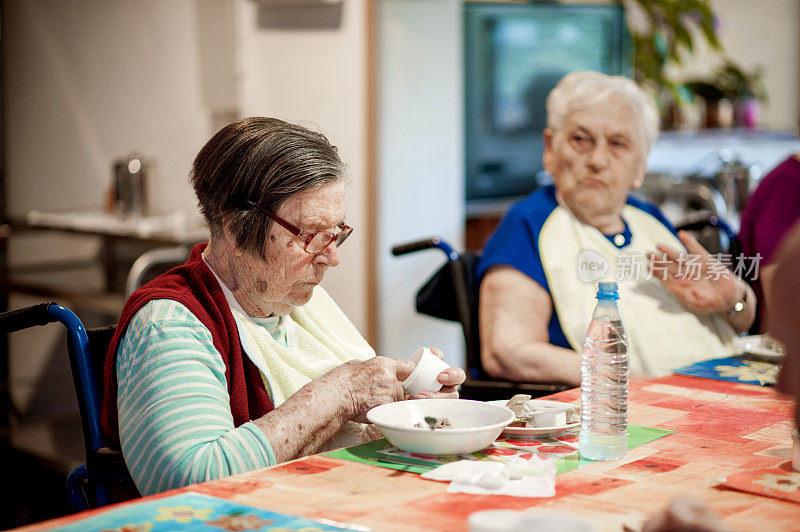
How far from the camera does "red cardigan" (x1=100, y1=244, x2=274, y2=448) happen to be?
1543 mm

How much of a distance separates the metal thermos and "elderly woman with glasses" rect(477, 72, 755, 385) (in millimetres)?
2253

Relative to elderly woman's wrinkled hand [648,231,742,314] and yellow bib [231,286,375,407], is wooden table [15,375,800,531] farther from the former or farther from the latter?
elderly woman's wrinkled hand [648,231,742,314]

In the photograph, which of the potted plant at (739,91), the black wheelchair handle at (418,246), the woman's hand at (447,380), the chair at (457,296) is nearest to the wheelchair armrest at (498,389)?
the chair at (457,296)

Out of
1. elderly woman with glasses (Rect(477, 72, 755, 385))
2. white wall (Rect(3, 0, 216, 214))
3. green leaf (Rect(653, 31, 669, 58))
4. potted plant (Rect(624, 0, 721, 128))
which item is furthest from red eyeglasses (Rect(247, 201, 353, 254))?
green leaf (Rect(653, 31, 669, 58))

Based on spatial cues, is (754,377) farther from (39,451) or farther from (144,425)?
(39,451)

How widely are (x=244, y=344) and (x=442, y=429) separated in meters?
0.41

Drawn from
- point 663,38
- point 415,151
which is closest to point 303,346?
point 415,151

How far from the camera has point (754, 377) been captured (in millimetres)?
2068

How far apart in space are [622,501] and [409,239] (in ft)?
9.18

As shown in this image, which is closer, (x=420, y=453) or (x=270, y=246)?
(x=420, y=453)

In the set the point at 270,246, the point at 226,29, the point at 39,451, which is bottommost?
the point at 39,451

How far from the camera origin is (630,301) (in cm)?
256

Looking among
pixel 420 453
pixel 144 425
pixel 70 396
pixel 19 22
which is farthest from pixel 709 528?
pixel 19 22

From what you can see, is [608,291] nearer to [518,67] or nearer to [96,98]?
[518,67]
